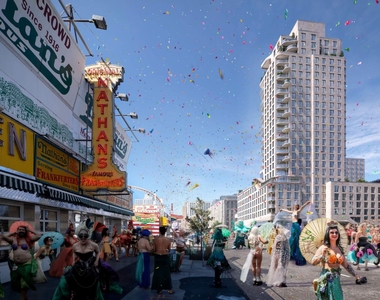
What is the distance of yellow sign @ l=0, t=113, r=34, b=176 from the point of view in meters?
9.57

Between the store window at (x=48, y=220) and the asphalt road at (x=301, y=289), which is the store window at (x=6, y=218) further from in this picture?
the asphalt road at (x=301, y=289)

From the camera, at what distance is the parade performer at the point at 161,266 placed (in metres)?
8.93

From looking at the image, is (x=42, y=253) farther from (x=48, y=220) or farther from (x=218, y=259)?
(x=218, y=259)

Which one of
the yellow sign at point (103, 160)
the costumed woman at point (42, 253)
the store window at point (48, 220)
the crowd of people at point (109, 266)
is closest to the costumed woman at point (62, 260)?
the crowd of people at point (109, 266)

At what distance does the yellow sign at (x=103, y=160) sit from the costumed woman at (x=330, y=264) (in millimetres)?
11127

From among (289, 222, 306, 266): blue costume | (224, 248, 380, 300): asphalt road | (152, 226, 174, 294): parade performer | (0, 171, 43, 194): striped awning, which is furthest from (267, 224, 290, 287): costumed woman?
(0, 171, 43, 194): striped awning

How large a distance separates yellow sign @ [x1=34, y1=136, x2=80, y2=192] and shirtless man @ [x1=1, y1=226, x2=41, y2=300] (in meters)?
4.40

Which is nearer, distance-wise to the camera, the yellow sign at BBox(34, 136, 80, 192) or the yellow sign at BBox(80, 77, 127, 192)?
the yellow sign at BBox(34, 136, 80, 192)

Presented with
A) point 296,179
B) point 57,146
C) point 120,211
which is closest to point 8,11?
point 57,146

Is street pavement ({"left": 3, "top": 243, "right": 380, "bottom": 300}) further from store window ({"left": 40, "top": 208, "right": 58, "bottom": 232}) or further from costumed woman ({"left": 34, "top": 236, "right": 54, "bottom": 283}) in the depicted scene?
store window ({"left": 40, "top": 208, "right": 58, "bottom": 232})

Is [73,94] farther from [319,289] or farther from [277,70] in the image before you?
[277,70]

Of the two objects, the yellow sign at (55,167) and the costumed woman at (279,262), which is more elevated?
the yellow sign at (55,167)

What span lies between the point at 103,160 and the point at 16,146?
6071mm

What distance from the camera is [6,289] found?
914 cm
